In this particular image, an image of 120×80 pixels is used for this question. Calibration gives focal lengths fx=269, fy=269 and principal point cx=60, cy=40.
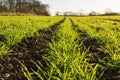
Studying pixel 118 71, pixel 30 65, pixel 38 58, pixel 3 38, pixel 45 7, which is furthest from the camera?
pixel 45 7

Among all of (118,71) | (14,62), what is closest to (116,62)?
(118,71)

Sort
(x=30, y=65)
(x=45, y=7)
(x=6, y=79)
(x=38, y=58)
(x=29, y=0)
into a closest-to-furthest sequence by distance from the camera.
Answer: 1. (x=6, y=79)
2. (x=30, y=65)
3. (x=38, y=58)
4. (x=29, y=0)
5. (x=45, y=7)

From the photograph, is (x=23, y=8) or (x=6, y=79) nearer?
(x=6, y=79)

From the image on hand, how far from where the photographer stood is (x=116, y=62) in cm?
424

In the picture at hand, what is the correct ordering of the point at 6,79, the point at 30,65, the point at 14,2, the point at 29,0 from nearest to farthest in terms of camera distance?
the point at 6,79 < the point at 30,65 < the point at 14,2 < the point at 29,0

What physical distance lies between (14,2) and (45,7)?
19.0 metres

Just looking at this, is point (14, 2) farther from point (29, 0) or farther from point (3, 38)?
point (3, 38)

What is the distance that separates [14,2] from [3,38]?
76701 millimetres

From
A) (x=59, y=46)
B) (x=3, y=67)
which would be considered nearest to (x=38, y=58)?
(x=59, y=46)

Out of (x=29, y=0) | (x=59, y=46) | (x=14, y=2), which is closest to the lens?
(x=59, y=46)

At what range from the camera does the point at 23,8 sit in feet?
271

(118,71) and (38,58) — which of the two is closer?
(118,71)

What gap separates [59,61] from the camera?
368cm

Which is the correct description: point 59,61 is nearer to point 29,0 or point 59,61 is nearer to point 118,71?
point 118,71
